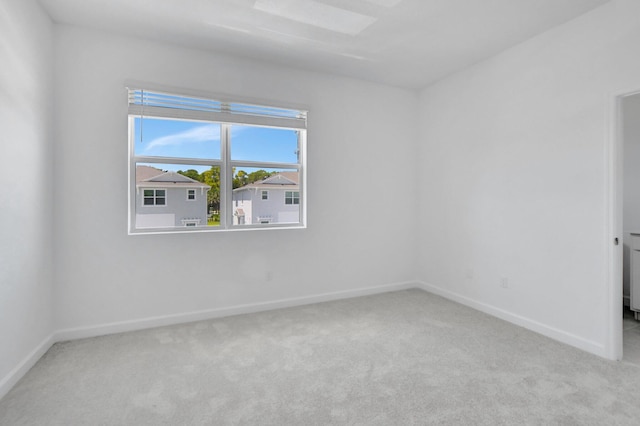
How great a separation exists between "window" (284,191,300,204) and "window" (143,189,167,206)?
1272mm

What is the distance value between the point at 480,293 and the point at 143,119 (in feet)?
12.8

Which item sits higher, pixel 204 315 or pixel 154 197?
pixel 154 197

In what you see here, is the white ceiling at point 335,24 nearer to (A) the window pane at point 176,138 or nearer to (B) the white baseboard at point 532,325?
(A) the window pane at point 176,138

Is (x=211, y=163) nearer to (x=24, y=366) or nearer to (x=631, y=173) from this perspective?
(x=24, y=366)

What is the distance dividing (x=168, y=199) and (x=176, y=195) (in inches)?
3.3

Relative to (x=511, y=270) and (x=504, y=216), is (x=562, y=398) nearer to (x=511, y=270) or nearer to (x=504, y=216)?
(x=511, y=270)

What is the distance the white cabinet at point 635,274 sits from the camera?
3.12m

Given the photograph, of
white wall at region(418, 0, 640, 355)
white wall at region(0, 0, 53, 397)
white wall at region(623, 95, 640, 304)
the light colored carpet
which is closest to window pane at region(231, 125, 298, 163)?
white wall at region(0, 0, 53, 397)

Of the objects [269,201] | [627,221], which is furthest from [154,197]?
[627,221]

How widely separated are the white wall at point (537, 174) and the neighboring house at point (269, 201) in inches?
73.4

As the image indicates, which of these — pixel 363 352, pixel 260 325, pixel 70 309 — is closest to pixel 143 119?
pixel 70 309

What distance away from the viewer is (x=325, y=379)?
2139mm

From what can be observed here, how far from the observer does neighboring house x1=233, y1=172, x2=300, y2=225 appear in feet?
11.5

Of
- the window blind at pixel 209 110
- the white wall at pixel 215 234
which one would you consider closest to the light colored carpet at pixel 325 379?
the white wall at pixel 215 234
